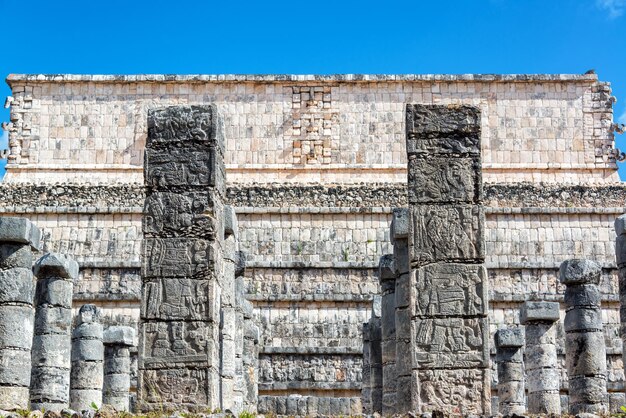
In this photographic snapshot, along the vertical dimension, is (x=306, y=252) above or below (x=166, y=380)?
above

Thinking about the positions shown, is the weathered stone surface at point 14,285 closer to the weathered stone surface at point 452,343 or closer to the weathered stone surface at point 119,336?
the weathered stone surface at point 452,343

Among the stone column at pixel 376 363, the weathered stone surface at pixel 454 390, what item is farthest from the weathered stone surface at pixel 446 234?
the stone column at pixel 376 363

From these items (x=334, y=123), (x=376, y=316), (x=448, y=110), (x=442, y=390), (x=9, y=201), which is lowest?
(x=442, y=390)

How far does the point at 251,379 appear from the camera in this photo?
21.1 metres

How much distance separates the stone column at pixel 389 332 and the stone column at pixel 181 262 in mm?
3959

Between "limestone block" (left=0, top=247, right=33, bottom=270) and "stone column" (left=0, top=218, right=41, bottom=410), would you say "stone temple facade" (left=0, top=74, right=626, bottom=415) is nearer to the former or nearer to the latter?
"stone column" (left=0, top=218, right=41, bottom=410)

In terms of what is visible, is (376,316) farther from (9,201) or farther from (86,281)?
(9,201)

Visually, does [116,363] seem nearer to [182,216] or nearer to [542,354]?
[542,354]

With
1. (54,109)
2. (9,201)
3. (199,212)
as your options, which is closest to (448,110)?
(199,212)

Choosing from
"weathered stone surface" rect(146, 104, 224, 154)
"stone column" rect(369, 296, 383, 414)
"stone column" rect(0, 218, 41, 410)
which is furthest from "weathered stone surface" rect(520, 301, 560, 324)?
"stone column" rect(0, 218, 41, 410)

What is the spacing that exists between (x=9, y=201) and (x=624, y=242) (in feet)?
58.6

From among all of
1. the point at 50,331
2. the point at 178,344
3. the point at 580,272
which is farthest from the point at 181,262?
the point at 580,272

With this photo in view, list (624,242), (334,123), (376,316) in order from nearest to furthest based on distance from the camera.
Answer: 1. (624,242)
2. (376,316)
3. (334,123)

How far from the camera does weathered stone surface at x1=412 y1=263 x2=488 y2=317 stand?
1207 cm
